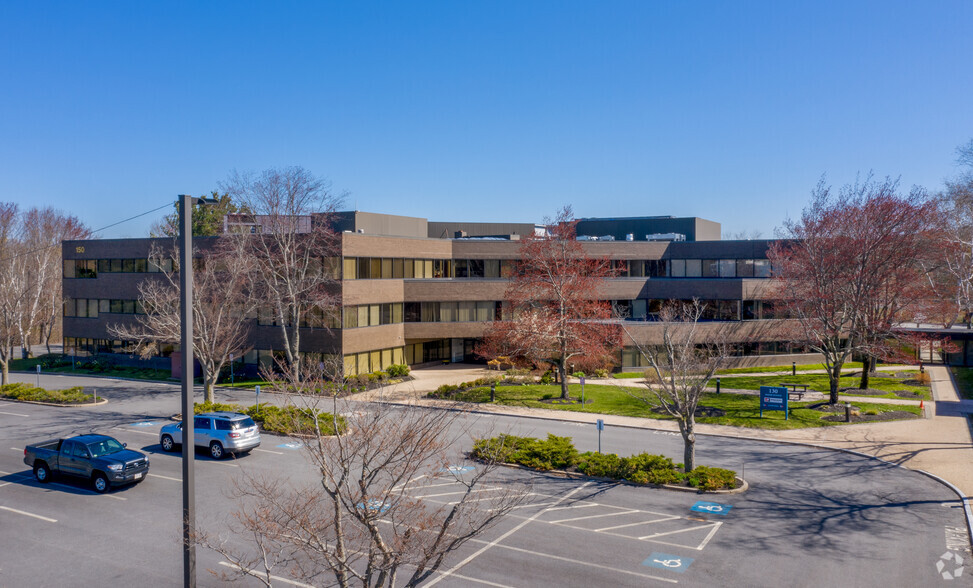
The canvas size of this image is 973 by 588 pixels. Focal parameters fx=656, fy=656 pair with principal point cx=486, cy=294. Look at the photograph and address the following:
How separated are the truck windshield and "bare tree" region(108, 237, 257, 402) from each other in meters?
9.58

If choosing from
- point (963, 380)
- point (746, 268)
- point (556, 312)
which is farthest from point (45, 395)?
point (963, 380)

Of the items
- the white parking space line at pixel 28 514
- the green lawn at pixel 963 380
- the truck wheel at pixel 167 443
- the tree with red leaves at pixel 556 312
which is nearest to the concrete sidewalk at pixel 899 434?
the green lawn at pixel 963 380

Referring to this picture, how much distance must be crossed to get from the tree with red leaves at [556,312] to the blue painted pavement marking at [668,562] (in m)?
20.5

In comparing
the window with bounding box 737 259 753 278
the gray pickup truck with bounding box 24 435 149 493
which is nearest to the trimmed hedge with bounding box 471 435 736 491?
the gray pickup truck with bounding box 24 435 149 493

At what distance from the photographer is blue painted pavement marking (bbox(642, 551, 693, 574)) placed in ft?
50.0

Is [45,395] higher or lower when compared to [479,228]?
lower

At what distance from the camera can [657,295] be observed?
52250 mm

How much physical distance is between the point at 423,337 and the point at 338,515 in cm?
4073

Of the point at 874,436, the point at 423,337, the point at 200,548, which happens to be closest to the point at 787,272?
the point at 874,436

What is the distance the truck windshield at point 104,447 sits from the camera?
21.8 metres

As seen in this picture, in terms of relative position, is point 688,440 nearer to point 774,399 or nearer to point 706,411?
point 706,411

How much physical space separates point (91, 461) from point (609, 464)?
56.4 feet

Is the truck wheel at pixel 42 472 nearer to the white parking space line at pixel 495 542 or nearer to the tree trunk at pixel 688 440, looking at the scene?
the white parking space line at pixel 495 542

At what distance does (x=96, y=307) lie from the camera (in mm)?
53312
